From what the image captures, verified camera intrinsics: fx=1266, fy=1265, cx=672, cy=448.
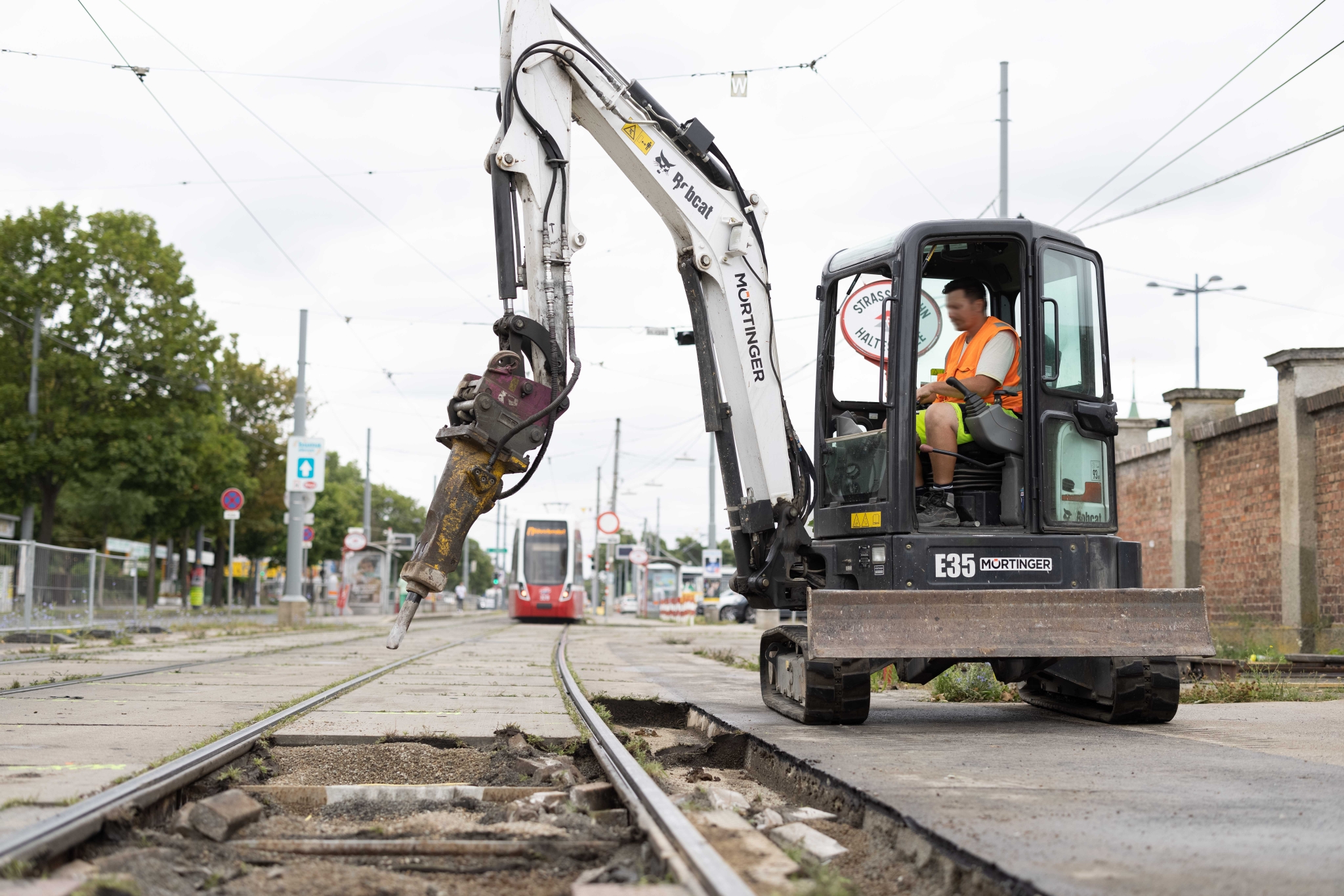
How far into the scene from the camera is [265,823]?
450 centimetres

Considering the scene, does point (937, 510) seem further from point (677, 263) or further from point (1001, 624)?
point (677, 263)

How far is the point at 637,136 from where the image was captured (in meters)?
8.45

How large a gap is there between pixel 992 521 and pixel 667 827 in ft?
13.2

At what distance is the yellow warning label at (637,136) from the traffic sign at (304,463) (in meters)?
22.5

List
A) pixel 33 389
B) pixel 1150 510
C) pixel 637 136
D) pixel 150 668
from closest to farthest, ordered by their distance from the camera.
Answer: pixel 637 136 → pixel 150 668 → pixel 1150 510 → pixel 33 389

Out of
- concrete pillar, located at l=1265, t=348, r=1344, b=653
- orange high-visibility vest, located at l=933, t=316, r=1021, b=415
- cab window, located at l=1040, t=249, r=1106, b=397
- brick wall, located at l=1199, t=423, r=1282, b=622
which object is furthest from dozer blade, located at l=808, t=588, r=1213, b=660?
brick wall, located at l=1199, t=423, r=1282, b=622

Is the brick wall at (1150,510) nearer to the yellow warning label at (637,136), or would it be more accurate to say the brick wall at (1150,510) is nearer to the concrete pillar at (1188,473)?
the concrete pillar at (1188,473)

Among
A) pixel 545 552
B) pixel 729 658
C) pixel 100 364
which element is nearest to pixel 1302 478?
pixel 729 658

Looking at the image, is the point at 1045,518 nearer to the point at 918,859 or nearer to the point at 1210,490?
the point at 918,859

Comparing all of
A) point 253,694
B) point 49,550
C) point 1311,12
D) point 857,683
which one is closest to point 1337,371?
point 1311,12

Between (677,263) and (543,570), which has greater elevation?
(677,263)

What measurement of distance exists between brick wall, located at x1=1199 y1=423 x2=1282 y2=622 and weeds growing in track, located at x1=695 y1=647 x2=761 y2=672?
20.4 ft

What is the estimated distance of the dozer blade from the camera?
22.6 ft

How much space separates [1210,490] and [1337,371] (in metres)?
3.05
